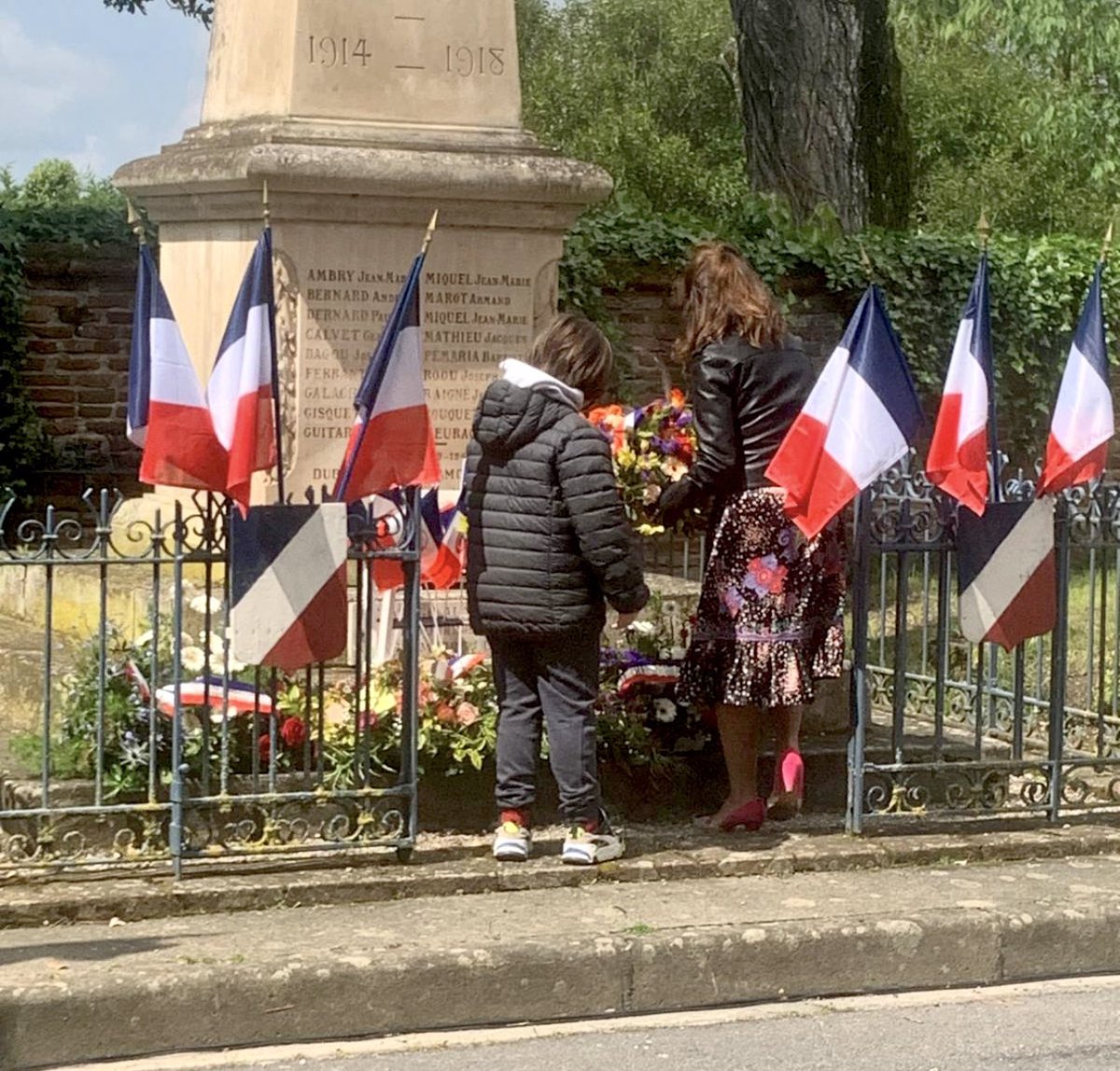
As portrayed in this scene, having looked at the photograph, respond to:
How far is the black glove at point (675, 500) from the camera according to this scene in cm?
688

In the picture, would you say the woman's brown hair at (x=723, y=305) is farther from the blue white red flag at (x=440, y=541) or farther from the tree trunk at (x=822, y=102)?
the tree trunk at (x=822, y=102)

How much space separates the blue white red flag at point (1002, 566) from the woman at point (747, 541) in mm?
437

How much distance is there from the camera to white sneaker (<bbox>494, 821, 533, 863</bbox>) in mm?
6473

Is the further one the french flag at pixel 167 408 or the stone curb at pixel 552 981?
the french flag at pixel 167 408

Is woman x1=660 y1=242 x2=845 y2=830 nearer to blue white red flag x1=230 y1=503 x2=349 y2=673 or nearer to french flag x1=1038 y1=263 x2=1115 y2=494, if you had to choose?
french flag x1=1038 y1=263 x2=1115 y2=494

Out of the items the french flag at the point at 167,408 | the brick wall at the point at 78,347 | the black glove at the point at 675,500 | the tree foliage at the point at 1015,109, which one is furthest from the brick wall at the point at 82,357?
the tree foliage at the point at 1015,109

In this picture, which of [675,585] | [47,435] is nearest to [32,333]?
[47,435]

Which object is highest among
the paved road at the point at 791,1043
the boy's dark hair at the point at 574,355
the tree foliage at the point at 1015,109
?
the tree foliage at the point at 1015,109

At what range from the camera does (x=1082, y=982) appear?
6043 mm

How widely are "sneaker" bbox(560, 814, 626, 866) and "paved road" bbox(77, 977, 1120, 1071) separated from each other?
90 centimetres

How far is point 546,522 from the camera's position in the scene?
20.7ft

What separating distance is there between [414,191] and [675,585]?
5.79 feet

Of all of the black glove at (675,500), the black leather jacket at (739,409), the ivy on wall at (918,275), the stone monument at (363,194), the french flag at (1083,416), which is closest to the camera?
the black leather jacket at (739,409)

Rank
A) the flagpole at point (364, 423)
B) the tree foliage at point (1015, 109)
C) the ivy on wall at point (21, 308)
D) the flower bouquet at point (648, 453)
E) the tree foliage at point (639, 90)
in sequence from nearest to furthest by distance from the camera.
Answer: the flagpole at point (364, 423), the flower bouquet at point (648, 453), the ivy on wall at point (21, 308), the tree foliage at point (1015, 109), the tree foliage at point (639, 90)
